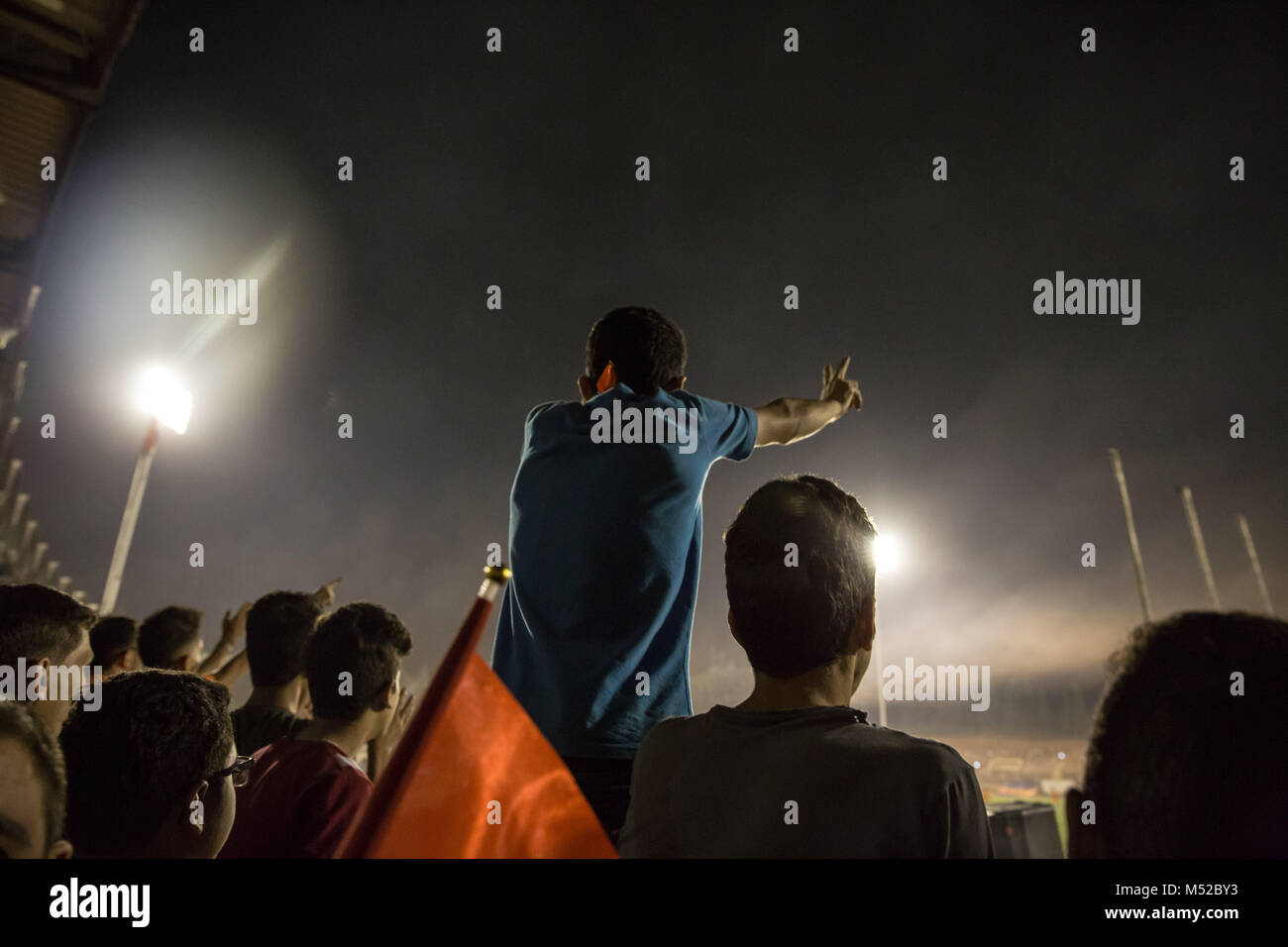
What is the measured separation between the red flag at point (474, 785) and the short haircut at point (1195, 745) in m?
1.06

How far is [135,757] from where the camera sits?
2369 mm

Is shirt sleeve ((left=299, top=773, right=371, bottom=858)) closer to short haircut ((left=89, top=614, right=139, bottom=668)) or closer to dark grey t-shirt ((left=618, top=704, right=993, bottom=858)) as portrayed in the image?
dark grey t-shirt ((left=618, top=704, right=993, bottom=858))

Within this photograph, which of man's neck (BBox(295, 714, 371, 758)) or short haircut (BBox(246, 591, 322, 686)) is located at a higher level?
short haircut (BBox(246, 591, 322, 686))

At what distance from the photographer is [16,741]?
6.39 ft

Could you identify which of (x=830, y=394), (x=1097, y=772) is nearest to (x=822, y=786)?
(x=1097, y=772)

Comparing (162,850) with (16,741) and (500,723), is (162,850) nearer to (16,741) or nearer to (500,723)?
(16,741)

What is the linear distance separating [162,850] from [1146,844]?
2.46 metres

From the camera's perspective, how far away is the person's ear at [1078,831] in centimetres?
127

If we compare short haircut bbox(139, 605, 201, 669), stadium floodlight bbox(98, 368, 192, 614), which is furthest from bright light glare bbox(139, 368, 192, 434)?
short haircut bbox(139, 605, 201, 669)

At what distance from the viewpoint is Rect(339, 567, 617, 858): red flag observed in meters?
1.63

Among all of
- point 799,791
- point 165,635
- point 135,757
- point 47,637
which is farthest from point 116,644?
point 799,791

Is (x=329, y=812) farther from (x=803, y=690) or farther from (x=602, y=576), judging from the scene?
(x=803, y=690)

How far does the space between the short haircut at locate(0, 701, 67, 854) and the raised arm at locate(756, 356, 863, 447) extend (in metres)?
2.45

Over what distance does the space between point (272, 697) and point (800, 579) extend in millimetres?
3462
